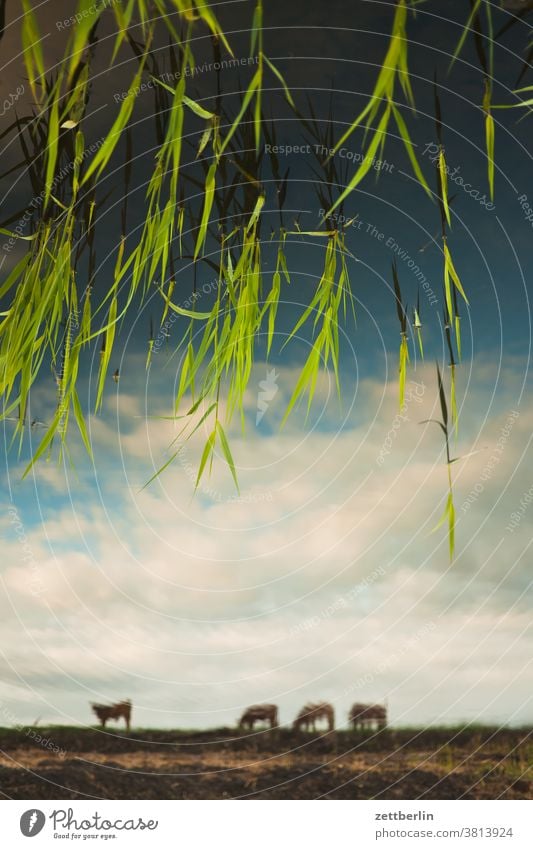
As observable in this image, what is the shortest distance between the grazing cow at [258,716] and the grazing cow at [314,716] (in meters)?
0.05

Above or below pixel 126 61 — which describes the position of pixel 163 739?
below

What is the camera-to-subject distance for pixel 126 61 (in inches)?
66.4

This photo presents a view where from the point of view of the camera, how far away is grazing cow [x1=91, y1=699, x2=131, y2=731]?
1.69m

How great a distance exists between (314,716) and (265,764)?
15 centimetres

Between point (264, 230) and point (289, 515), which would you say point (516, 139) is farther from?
point (289, 515)

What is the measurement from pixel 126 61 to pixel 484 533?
1.30 m

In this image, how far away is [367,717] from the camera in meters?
1.66
